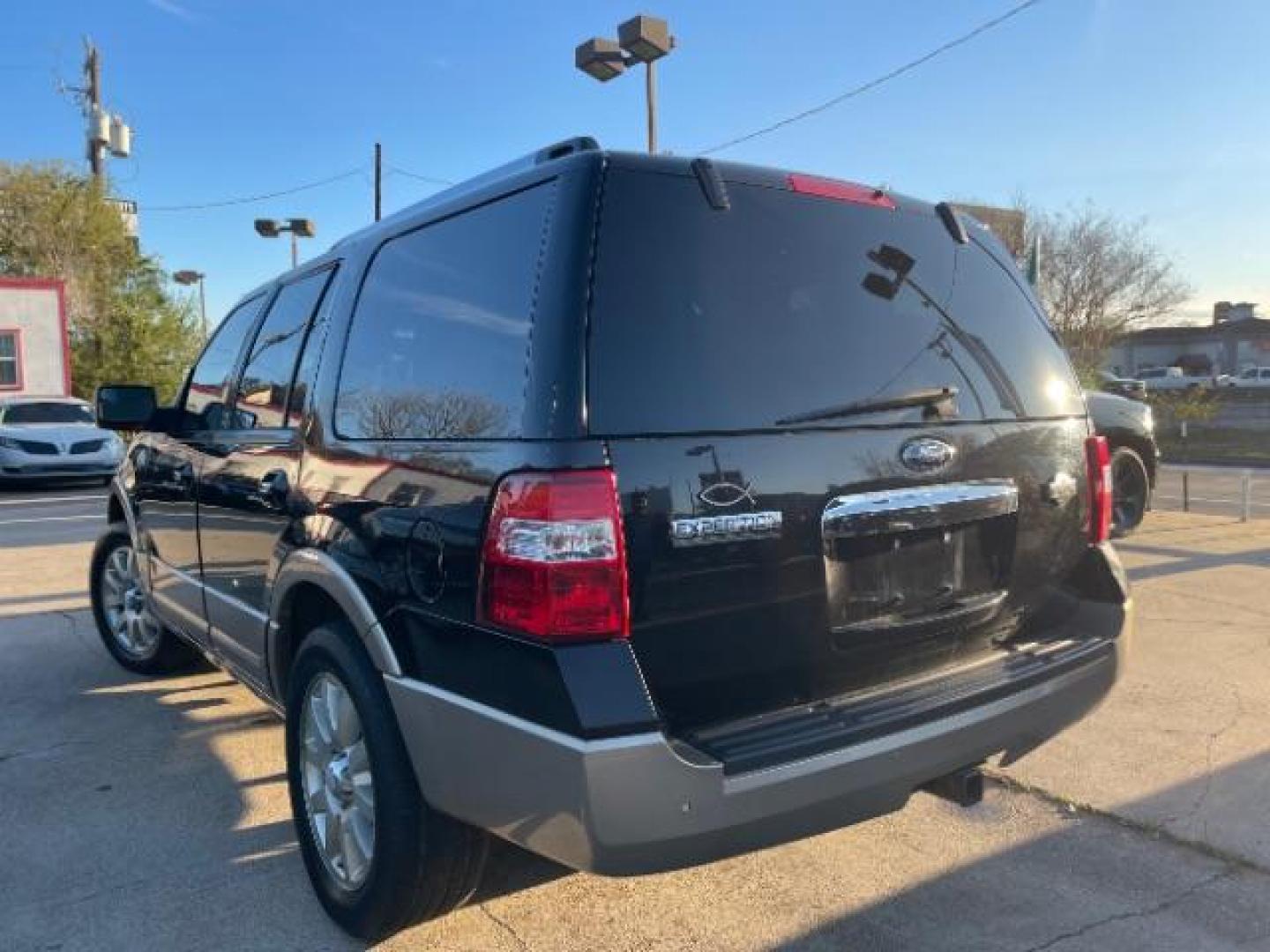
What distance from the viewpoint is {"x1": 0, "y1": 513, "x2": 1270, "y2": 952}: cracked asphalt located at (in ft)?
9.45

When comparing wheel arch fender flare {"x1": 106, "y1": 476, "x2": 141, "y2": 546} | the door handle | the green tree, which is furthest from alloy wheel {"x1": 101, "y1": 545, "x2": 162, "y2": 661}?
the green tree

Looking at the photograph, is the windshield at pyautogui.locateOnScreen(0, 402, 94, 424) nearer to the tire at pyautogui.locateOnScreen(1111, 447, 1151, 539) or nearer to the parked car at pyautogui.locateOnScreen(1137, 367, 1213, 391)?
the tire at pyautogui.locateOnScreen(1111, 447, 1151, 539)

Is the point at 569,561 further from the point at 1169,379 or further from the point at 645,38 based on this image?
the point at 1169,379

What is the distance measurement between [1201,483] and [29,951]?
17.8m

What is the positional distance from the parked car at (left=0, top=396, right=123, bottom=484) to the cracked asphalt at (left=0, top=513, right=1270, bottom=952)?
43.0 feet

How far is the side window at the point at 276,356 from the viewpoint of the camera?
140 inches

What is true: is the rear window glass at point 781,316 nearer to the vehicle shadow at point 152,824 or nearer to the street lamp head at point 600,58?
the vehicle shadow at point 152,824

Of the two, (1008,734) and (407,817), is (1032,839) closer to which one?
(1008,734)

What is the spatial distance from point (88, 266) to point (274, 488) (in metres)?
33.5

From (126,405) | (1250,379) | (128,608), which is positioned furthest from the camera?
(1250,379)

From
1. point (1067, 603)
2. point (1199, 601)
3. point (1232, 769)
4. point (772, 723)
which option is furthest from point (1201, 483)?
point (772, 723)

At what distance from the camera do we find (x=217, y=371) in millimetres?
4480

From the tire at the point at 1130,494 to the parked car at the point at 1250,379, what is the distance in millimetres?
38500

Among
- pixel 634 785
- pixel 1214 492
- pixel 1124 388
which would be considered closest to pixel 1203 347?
pixel 1214 492
